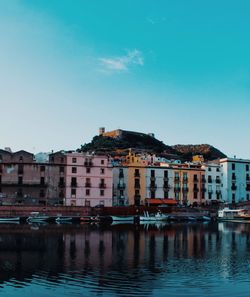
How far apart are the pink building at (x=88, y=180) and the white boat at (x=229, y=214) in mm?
24673

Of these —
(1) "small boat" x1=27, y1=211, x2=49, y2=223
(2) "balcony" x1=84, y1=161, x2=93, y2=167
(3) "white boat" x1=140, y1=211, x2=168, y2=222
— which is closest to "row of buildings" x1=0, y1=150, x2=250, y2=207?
(2) "balcony" x1=84, y1=161, x2=93, y2=167

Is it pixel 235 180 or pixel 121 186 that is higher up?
pixel 235 180

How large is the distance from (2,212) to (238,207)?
5421 cm

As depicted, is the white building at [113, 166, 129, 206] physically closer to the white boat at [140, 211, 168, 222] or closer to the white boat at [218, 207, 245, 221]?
the white boat at [140, 211, 168, 222]

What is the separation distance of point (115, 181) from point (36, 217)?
25.5 meters

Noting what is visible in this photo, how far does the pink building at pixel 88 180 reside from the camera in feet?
320

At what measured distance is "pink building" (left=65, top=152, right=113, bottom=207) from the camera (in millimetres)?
97625

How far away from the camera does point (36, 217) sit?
8438cm

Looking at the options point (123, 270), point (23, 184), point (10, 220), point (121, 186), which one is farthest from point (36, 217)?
point (123, 270)

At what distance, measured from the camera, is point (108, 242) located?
4669cm

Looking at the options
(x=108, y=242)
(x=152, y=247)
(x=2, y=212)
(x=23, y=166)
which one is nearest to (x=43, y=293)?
(x=152, y=247)

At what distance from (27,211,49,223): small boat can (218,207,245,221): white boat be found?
38.5 meters

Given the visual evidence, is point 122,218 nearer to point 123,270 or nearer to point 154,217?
point 154,217


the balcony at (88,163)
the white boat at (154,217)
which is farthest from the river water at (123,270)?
the balcony at (88,163)
